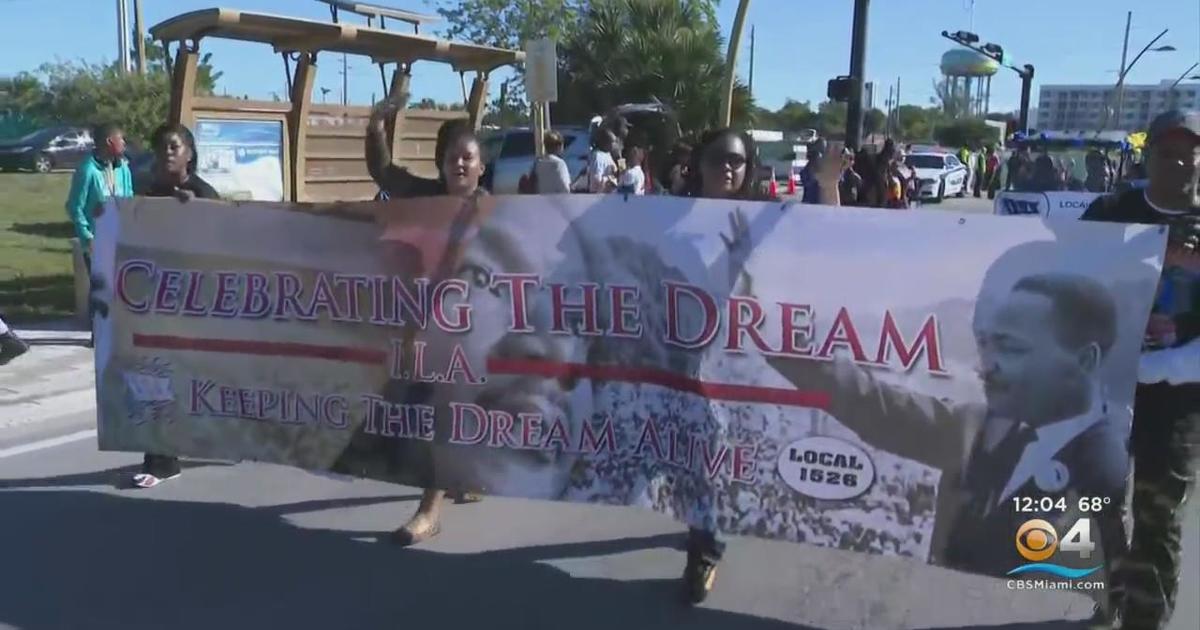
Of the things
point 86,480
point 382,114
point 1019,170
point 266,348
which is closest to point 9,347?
point 86,480

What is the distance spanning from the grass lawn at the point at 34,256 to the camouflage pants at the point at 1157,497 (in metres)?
9.36

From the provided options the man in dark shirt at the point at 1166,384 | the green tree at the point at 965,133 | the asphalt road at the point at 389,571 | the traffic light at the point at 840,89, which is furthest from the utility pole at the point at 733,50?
the green tree at the point at 965,133

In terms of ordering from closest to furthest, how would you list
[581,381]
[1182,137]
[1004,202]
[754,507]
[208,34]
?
[1182,137] < [754,507] < [581,381] < [208,34] < [1004,202]

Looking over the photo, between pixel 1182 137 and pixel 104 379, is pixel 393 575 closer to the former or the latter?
pixel 104 379

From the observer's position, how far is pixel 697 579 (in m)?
4.44

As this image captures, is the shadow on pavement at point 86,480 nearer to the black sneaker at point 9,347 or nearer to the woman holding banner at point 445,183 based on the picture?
the woman holding banner at point 445,183

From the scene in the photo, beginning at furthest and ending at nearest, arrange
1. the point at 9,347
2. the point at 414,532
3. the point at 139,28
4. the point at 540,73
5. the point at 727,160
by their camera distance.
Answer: the point at 139,28 → the point at 540,73 → the point at 9,347 → the point at 414,532 → the point at 727,160

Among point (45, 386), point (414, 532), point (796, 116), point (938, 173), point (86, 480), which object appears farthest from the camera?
point (796, 116)

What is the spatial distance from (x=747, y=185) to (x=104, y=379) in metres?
3.00

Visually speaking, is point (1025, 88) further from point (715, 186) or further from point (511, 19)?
point (715, 186)

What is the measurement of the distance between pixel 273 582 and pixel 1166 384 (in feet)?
11.0

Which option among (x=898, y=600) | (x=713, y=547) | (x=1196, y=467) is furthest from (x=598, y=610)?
(x=1196, y=467)

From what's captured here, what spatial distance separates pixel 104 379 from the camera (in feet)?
17.0

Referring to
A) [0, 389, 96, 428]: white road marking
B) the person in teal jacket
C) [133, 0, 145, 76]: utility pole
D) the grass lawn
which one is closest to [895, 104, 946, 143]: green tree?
[133, 0, 145, 76]: utility pole
